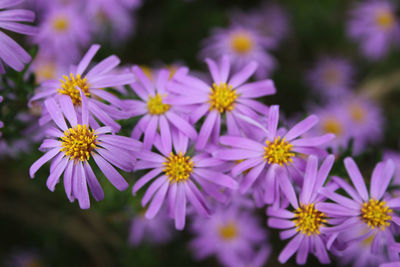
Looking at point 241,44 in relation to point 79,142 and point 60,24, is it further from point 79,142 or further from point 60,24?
point 79,142

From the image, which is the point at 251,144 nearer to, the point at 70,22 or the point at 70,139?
the point at 70,139

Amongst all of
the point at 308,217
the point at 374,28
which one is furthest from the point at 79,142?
the point at 374,28

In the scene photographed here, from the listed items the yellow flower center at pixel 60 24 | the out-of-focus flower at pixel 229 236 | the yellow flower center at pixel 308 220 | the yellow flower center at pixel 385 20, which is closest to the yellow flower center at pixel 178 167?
the yellow flower center at pixel 308 220

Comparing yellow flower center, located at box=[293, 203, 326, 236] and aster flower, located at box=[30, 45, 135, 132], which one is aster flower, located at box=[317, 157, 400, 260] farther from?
aster flower, located at box=[30, 45, 135, 132]

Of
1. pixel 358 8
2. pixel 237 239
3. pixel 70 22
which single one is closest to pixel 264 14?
pixel 358 8

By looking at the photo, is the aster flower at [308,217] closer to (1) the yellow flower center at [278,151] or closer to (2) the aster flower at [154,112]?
(1) the yellow flower center at [278,151]

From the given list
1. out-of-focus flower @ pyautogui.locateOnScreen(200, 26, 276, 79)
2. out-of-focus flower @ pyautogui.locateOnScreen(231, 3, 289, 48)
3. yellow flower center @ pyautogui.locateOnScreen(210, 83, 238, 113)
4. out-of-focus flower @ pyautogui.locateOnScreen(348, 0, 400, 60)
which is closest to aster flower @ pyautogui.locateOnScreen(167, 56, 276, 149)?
yellow flower center @ pyautogui.locateOnScreen(210, 83, 238, 113)

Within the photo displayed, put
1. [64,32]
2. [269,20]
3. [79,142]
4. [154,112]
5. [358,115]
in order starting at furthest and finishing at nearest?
[269,20] < [358,115] < [64,32] < [154,112] < [79,142]
